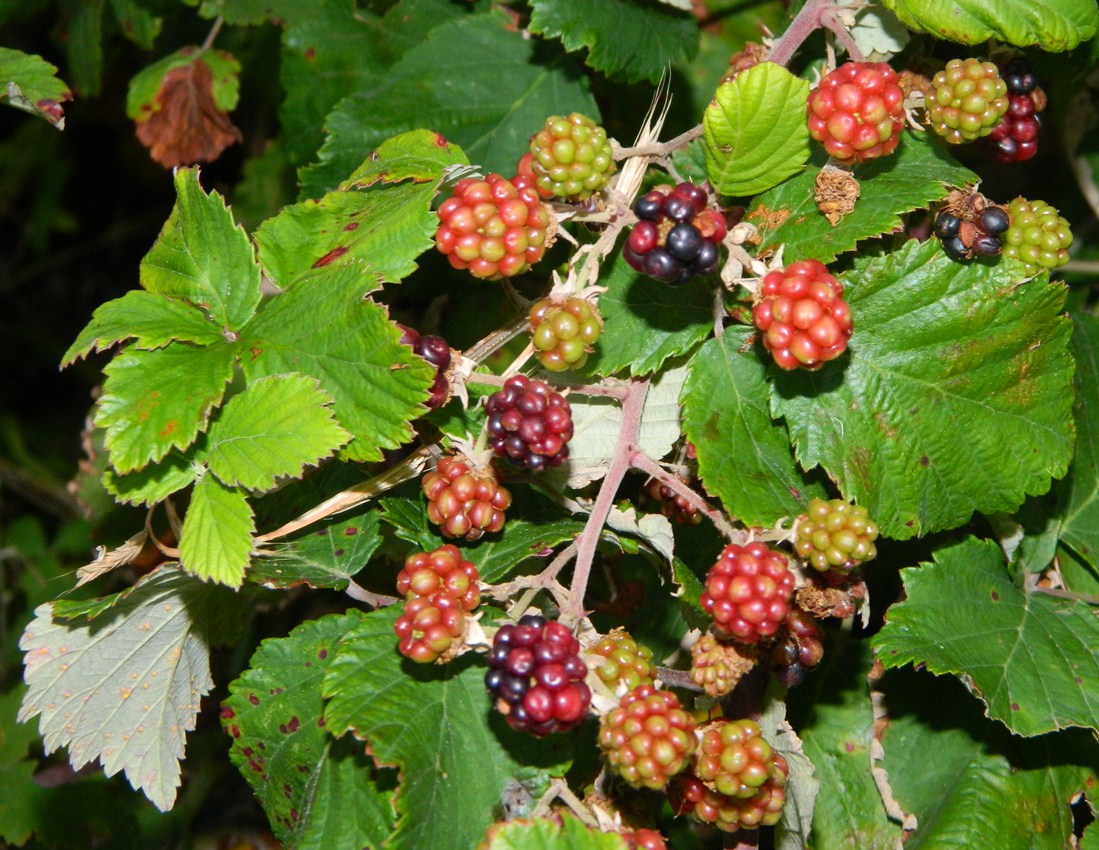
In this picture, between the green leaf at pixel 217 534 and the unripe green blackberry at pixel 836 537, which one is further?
the green leaf at pixel 217 534

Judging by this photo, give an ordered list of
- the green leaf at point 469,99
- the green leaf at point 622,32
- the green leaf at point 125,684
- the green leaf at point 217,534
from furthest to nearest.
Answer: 1. the green leaf at point 469,99
2. the green leaf at point 622,32
3. the green leaf at point 125,684
4. the green leaf at point 217,534

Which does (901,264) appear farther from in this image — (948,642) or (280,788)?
(280,788)

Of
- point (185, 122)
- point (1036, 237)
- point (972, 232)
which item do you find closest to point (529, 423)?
point (972, 232)

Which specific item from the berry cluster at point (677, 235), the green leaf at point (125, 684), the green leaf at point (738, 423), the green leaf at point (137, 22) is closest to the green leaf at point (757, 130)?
the berry cluster at point (677, 235)

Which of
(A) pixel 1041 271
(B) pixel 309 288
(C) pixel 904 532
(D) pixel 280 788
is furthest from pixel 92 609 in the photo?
(A) pixel 1041 271

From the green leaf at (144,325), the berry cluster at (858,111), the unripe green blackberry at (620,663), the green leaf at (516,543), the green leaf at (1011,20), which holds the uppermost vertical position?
the green leaf at (1011,20)

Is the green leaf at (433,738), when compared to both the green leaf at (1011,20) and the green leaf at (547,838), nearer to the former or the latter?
the green leaf at (547,838)

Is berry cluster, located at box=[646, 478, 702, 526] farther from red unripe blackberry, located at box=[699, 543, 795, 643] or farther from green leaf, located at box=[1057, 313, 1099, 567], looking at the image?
green leaf, located at box=[1057, 313, 1099, 567]

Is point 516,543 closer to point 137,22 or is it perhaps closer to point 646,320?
point 646,320
